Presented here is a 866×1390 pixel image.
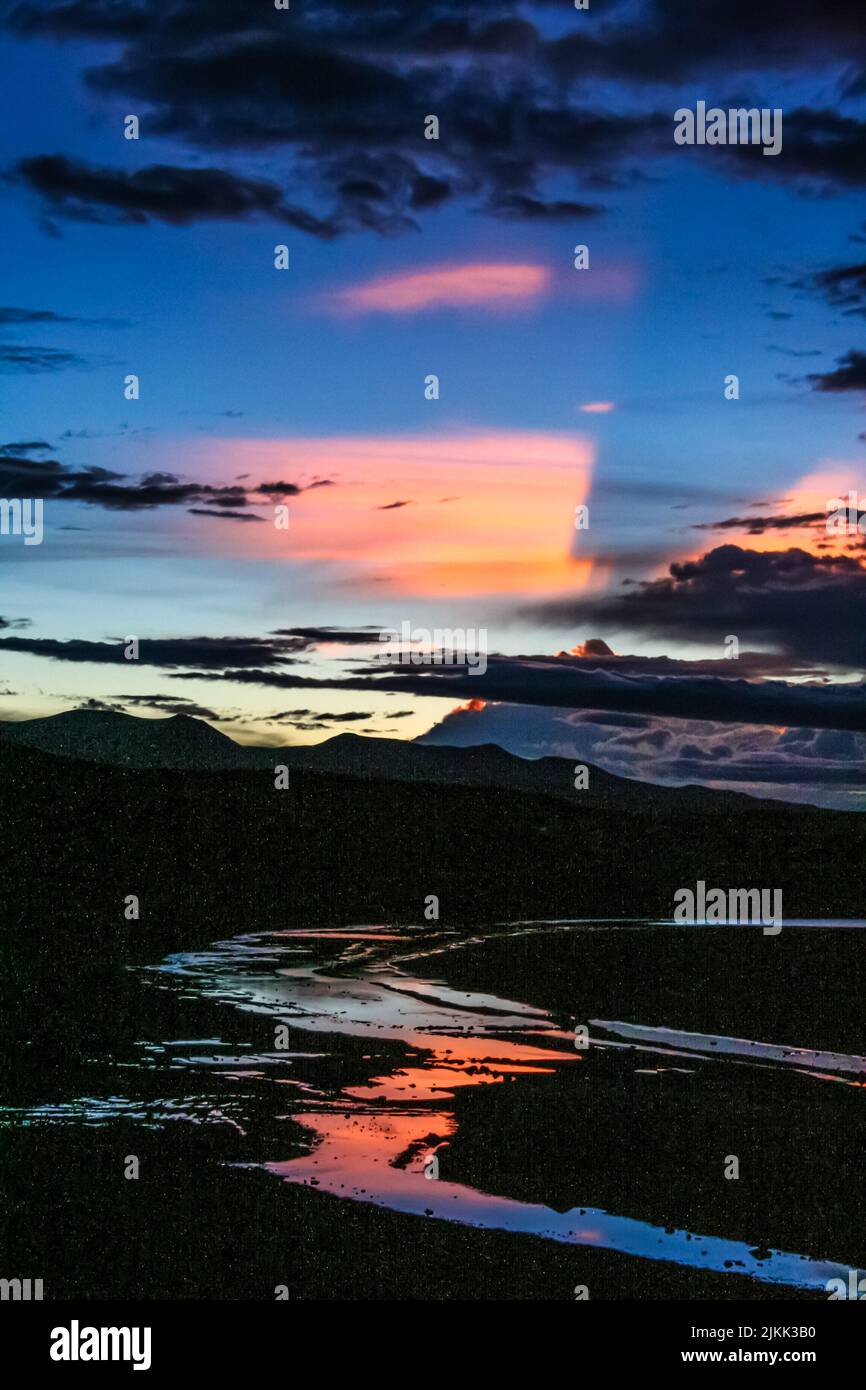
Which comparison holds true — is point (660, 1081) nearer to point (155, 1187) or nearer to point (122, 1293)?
point (155, 1187)

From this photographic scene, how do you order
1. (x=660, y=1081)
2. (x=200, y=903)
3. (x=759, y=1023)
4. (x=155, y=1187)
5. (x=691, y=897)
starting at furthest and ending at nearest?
(x=691, y=897) < (x=200, y=903) < (x=759, y=1023) < (x=660, y=1081) < (x=155, y=1187)

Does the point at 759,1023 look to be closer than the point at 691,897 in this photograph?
Yes

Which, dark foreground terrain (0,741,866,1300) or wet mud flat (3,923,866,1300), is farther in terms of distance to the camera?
dark foreground terrain (0,741,866,1300)

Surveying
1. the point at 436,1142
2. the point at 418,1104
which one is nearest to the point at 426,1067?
the point at 418,1104

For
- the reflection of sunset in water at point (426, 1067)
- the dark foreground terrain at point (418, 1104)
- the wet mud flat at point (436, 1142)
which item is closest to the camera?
the wet mud flat at point (436, 1142)

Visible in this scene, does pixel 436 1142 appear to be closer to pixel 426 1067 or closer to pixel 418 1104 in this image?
pixel 418 1104

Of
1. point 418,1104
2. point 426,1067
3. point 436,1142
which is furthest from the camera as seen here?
point 426,1067

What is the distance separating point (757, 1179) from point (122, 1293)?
6.34m

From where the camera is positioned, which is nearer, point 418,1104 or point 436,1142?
point 436,1142

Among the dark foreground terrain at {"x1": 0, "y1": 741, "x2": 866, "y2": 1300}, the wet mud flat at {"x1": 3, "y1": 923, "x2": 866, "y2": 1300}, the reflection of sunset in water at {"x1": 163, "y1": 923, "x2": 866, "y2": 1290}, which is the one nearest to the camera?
the wet mud flat at {"x1": 3, "y1": 923, "x2": 866, "y2": 1300}

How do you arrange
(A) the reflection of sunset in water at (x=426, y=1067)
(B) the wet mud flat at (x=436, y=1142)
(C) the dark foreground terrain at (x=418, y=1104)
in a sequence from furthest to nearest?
(A) the reflection of sunset in water at (x=426, y=1067), (C) the dark foreground terrain at (x=418, y=1104), (B) the wet mud flat at (x=436, y=1142)

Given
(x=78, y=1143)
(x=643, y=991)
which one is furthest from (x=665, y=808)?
(x=78, y=1143)

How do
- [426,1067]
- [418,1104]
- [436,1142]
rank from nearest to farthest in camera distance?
[436,1142] → [418,1104] → [426,1067]

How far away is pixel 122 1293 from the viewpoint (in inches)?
441
